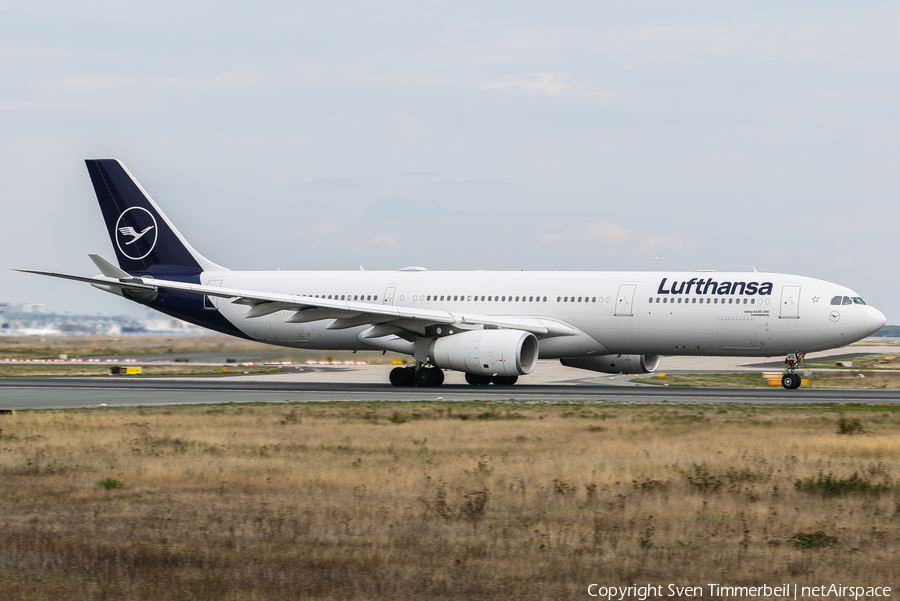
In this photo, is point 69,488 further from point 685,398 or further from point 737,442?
point 685,398

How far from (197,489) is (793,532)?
7.04 meters

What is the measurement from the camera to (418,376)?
3409 centimetres

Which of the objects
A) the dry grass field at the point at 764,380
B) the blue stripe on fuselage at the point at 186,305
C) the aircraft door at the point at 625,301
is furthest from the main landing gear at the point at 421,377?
the blue stripe on fuselage at the point at 186,305

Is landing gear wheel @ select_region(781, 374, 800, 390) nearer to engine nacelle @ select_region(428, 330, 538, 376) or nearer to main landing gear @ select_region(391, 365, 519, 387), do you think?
engine nacelle @ select_region(428, 330, 538, 376)

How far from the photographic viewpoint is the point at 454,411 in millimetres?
23422

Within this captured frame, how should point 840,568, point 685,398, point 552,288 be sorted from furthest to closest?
1. point 552,288
2. point 685,398
3. point 840,568

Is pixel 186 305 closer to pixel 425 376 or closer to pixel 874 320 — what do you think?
pixel 425 376

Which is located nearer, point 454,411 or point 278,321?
point 454,411

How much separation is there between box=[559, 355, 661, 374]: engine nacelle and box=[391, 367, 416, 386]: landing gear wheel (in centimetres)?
552

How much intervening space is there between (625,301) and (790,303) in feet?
16.5

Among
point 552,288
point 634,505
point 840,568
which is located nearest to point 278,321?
point 552,288

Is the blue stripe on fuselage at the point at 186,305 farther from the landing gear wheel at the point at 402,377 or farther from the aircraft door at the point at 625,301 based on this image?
the aircraft door at the point at 625,301

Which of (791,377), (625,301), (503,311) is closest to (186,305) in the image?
(503,311)

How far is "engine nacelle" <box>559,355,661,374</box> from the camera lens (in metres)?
35.3
